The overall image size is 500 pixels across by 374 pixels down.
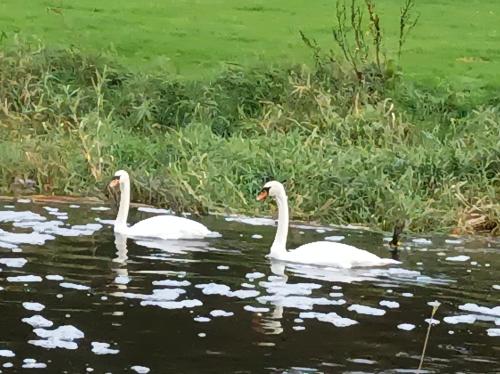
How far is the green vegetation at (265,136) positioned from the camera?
56.5 feet

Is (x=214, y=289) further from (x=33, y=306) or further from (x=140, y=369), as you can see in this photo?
(x=140, y=369)

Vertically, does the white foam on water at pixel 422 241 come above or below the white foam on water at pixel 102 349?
below

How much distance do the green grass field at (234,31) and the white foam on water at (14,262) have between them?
1135 cm

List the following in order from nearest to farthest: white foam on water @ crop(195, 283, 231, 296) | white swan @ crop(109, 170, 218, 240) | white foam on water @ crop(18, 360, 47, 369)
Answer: white foam on water @ crop(18, 360, 47, 369), white foam on water @ crop(195, 283, 231, 296), white swan @ crop(109, 170, 218, 240)

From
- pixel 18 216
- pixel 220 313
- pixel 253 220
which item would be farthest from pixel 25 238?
pixel 220 313

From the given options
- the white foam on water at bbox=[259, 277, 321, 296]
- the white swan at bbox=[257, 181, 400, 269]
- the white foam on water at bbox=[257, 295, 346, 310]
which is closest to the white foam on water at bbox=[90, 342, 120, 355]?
the white foam on water at bbox=[257, 295, 346, 310]

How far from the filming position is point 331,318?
35.5ft

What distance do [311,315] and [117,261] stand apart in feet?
9.68

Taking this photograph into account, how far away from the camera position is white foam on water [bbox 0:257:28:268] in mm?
12508

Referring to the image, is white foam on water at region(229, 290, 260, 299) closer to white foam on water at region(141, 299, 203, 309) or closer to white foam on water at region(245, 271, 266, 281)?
white foam on water at region(141, 299, 203, 309)

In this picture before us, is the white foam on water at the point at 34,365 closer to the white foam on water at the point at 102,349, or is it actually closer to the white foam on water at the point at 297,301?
the white foam on water at the point at 102,349

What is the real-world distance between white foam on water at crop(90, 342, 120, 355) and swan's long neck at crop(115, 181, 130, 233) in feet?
17.9

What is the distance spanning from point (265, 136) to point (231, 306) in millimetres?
9160

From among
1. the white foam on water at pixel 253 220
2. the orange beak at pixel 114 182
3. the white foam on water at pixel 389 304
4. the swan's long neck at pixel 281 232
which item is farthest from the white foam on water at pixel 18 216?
the white foam on water at pixel 389 304
